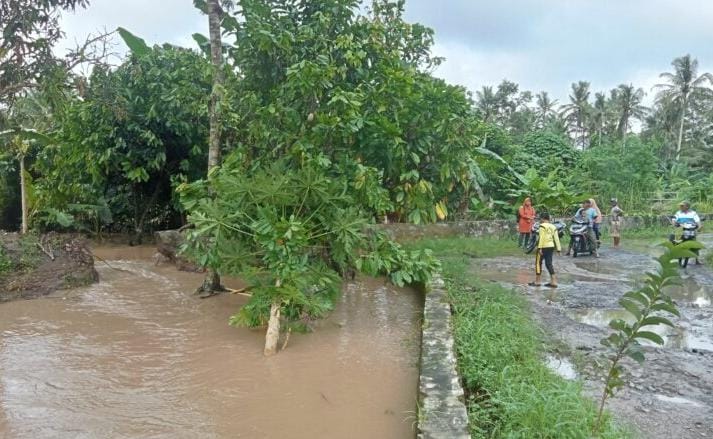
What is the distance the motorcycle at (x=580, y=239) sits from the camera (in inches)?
518

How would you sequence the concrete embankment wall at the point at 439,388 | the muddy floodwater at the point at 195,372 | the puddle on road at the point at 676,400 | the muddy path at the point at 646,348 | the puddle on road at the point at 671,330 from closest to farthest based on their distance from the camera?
the concrete embankment wall at the point at 439,388, the muddy floodwater at the point at 195,372, the muddy path at the point at 646,348, the puddle on road at the point at 676,400, the puddle on road at the point at 671,330

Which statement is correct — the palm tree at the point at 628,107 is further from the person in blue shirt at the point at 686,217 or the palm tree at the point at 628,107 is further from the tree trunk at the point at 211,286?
the tree trunk at the point at 211,286

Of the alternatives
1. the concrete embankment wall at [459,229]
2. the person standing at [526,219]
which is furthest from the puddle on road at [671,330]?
the concrete embankment wall at [459,229]

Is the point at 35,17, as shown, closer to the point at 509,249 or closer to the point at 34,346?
the point at 34,346

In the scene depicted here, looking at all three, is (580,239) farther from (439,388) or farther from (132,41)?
(132,41)

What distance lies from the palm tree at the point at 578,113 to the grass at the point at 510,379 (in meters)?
46.7

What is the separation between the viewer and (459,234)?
1553cm

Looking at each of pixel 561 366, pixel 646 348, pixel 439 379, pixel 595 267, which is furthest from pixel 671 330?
pixel 595 267

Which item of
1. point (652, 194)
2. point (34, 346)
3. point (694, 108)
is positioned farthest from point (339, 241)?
point (694, 108)

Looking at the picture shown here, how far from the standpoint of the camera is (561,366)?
525cm

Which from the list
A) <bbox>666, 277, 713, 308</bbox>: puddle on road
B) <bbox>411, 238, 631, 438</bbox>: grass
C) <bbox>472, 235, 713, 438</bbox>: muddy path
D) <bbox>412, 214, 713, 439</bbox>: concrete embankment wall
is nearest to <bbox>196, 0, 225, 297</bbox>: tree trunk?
<bbox>412, 214, 713, 439</bbox>: concrete embankment wall

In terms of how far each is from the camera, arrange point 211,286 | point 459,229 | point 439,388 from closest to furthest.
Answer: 1. point 439,388
2. point 211,286
3. point 459,229

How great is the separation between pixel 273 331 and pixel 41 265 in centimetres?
537

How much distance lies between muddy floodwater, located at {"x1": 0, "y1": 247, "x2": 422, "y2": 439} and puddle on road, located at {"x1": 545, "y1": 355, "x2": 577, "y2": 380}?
4.25 feet
